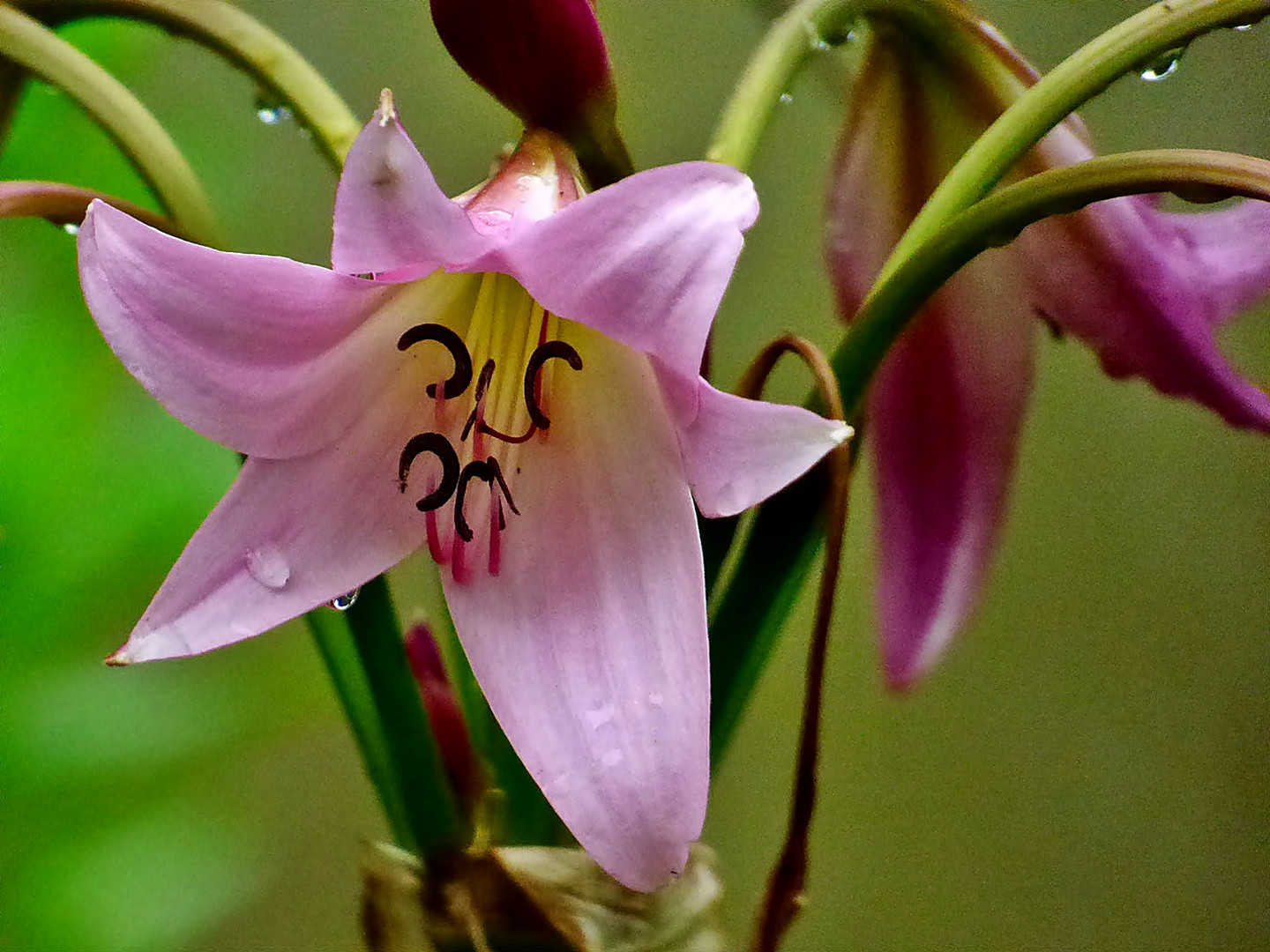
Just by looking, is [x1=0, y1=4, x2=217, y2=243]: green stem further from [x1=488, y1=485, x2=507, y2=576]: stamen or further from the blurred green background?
the blurred green background

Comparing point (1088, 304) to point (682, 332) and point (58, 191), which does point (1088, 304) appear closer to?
point (682, 332)

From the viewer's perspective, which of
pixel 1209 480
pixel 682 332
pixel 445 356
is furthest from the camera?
pixel 1209 480

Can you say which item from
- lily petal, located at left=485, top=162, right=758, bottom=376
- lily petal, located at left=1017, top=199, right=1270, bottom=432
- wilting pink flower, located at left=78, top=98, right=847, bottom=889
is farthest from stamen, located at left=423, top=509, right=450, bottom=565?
lily petal, located at left=1017, top=199, right=1270, bottom=432

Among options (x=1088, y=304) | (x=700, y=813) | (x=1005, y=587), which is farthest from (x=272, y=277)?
(x=1005, y=587)

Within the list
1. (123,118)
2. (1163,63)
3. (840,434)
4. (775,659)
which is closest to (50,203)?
(123,118)

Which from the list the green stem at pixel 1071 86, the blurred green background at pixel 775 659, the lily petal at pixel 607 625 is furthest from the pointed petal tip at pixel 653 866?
the blurred green background at pixel 775 659

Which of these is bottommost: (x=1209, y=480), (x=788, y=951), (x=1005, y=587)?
(x=788, y=951)
